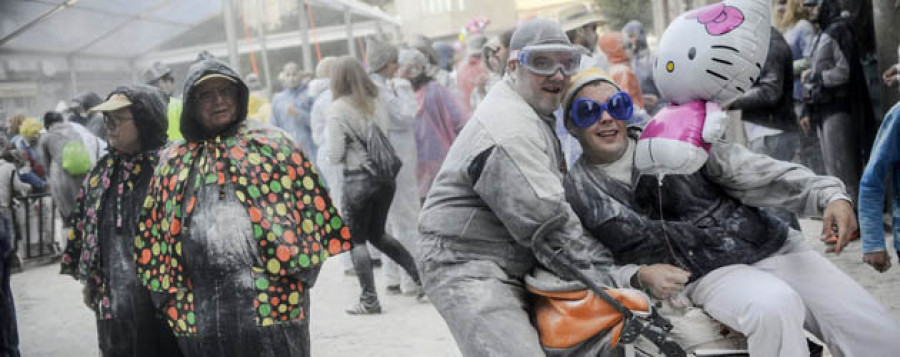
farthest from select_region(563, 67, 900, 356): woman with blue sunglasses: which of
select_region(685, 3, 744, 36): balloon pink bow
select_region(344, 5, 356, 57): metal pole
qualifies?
select_region(344, 5, 356, 57): metal pole

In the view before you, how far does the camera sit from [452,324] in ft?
10.3

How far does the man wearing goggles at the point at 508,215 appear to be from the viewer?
2916 millimetres

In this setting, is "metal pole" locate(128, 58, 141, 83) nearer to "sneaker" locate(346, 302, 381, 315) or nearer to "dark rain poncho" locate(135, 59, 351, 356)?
"sneaker" locate(346, 302, 381, 315)

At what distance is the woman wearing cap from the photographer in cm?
436

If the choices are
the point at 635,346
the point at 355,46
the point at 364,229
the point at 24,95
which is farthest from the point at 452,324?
the point at 355,46

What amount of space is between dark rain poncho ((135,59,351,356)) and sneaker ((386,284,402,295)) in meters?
3.47

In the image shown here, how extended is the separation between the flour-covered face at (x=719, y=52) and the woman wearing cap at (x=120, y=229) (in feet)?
8.87

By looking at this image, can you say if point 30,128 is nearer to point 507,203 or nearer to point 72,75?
point 72,75

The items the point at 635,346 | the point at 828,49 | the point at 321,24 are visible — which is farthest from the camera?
the point at 321,24

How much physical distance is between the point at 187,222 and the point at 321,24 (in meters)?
13.9

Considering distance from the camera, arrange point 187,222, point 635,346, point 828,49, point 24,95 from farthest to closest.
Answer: point 24,95
point 828,49
point 187,222
point 635,346

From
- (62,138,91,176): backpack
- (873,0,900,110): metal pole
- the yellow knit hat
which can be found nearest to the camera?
(873,0,900,110): metal pole

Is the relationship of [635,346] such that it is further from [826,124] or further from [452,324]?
[826,124]

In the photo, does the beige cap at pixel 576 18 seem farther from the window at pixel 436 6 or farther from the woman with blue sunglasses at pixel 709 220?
the window at pixel 436 6
